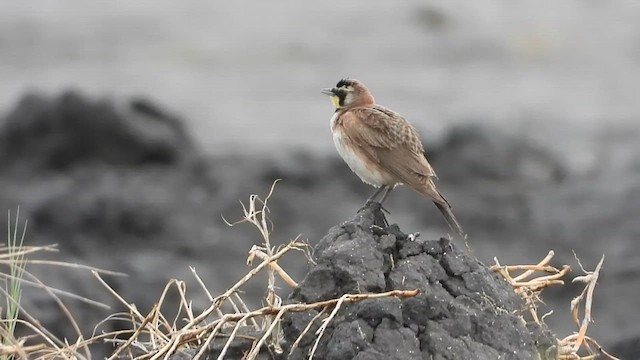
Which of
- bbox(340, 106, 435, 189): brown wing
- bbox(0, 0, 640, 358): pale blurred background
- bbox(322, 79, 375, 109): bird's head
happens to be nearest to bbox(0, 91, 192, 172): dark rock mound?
bbox(0, 0, 640, 358): pale blurred background

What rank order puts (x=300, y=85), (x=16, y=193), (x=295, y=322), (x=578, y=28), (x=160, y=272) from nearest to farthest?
(x=295, y=322)
(x=160, y=272)
(x=16, y=193)
(x=300, y=85)
(x=578, y=28)

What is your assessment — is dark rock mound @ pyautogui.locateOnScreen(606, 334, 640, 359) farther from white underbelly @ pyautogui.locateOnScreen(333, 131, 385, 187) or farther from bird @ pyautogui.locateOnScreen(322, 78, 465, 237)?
white underbelly @ pyautogui.locateOnScreen(333, 131, 385, 187)

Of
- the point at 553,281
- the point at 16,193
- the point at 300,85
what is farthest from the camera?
the point at 300,85

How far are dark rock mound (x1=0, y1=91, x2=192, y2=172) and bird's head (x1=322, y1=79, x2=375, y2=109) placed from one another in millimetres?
7814

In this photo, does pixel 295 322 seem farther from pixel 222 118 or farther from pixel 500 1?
pixel 500 1

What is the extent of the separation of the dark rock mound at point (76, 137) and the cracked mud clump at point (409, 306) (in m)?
10.2

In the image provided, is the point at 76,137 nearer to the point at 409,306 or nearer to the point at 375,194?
the point at 375,194

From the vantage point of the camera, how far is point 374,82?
24.5 meters

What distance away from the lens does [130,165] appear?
15602mm

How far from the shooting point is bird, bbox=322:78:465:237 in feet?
23.6

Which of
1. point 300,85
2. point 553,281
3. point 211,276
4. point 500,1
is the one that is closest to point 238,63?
point 300,85

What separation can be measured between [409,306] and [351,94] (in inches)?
115

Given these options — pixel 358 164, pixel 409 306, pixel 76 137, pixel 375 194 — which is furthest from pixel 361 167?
pixel 76 137

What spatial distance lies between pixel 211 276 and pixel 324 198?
7.91ft
